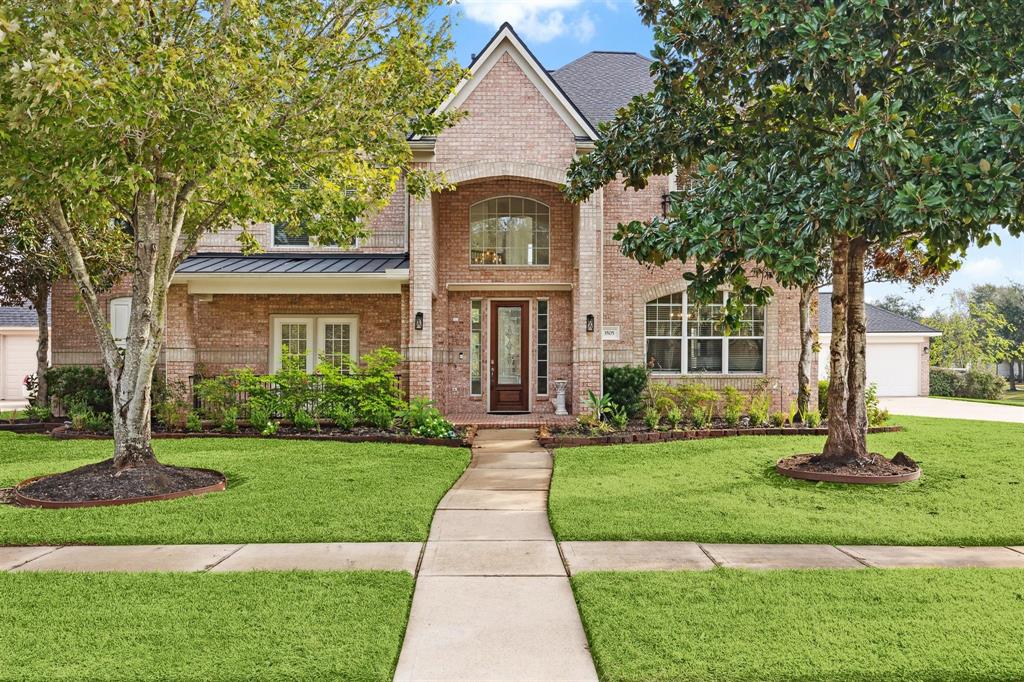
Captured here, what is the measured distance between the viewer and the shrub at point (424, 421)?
37.0 ft

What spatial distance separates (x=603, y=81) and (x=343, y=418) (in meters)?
11.4

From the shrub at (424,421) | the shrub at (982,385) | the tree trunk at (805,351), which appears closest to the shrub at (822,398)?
the tree trunk at (805,351)

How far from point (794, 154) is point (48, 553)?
8.22m

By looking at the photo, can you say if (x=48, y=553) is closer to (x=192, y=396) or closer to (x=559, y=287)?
(x=192, y=396)

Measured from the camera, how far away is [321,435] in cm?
1143

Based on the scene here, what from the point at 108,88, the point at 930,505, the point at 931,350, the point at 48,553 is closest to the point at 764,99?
the point at 930,505

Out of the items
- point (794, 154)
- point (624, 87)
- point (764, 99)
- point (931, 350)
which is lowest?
point (931, 350)

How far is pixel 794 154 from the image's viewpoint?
7344 mm

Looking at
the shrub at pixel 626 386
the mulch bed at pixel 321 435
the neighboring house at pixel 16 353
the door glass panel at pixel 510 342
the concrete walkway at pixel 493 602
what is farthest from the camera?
the neighboring house at pixel 16 353

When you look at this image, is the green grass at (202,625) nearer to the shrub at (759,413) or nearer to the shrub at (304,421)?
the shrub at (304,421)

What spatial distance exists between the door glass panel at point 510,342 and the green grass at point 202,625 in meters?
10.7

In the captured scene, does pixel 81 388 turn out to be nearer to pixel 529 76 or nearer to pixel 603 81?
pixel 529 76

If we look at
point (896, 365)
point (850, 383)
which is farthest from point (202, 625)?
point (896, 365)

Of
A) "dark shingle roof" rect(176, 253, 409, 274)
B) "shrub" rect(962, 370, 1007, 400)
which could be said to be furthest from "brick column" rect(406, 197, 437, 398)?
Answer: "shrub" rect(962, 370, 1007, 400)
